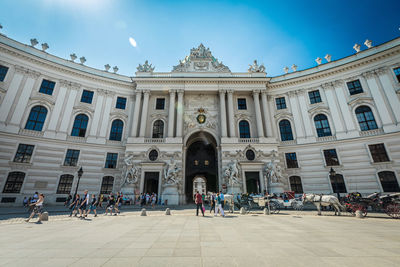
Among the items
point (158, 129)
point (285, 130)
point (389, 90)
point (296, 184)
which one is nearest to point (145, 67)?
point (158, 129)

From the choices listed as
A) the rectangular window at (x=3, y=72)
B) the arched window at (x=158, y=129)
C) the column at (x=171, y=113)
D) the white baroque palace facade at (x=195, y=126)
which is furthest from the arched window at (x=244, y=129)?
the rectangular window at (x=3, y=72)

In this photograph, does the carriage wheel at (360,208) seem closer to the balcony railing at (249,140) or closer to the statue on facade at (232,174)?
the statue on facade at (232,174)

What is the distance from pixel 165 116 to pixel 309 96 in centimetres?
2229

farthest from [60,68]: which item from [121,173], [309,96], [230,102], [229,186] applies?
[309,96]

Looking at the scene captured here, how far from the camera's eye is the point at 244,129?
83.3ft

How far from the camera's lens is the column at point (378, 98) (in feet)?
63.5

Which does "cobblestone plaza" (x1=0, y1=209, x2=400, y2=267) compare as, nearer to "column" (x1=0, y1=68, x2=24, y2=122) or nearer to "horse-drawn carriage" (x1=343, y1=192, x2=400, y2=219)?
"horse-drawn carriage" (x1=343, y1=192, x2=400, y2=219)

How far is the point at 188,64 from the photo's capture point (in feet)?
91.1

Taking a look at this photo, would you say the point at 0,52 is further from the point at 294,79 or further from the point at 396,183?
the point at 396,183

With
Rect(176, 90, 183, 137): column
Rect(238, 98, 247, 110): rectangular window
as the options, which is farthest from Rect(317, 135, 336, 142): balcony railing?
Rect(176, 90, 183, 137): column

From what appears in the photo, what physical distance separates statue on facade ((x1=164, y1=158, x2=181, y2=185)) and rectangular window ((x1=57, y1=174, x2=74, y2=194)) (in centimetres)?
1190

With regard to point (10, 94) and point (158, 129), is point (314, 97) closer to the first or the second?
point (158, 129)

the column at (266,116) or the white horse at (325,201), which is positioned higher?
the column at (266,116)

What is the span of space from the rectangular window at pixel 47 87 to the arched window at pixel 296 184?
115 ft
